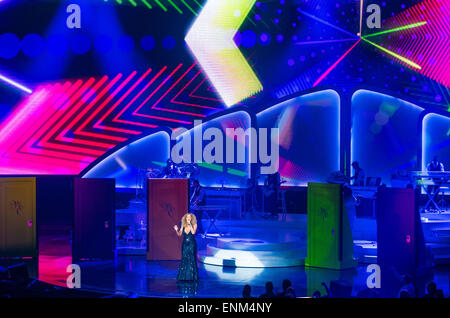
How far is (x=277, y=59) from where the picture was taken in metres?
13.2

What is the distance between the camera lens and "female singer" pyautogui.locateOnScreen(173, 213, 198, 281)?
709 centimetres

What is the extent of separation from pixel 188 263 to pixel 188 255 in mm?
94

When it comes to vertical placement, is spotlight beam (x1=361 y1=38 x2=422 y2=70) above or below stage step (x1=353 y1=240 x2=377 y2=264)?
above

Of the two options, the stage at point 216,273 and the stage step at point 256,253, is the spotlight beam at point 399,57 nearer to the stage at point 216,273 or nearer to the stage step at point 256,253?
the stage at point 216,273

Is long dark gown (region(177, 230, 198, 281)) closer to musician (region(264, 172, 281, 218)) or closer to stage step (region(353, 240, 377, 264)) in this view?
stage step (region(353, 240, 377, 264))

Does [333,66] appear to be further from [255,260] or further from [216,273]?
[216,273]

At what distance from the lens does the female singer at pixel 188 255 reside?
279 inches

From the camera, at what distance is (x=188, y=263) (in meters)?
7.11

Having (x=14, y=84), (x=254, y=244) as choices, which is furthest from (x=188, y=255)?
(x=14, y=84)

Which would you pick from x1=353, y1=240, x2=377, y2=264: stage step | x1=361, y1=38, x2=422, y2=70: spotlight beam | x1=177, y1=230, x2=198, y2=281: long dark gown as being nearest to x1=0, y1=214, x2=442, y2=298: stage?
x1=353, y1=240, x2=377, y2=264: stage step

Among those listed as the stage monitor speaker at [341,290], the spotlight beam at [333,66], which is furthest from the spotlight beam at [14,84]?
the stage monitor speaker at [341,290]

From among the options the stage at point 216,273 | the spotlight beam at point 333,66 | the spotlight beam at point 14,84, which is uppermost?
the spotlight beam at point 333,66
